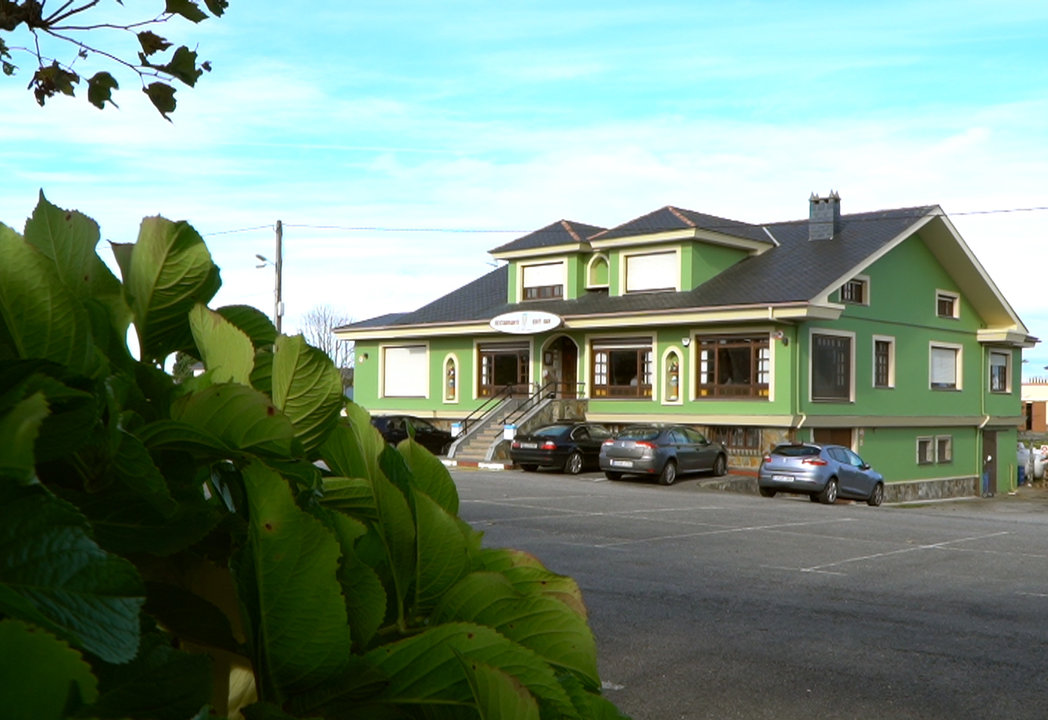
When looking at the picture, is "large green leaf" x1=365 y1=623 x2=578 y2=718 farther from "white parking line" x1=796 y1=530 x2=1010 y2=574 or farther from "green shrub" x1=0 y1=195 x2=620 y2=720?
"white parking line" x1=796 y1=530 x2=1010 y2=574

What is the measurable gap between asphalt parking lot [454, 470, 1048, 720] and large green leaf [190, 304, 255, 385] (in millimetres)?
6679

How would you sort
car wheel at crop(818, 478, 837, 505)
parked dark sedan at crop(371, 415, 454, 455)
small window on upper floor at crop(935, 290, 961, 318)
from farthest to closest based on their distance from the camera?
small window on upper floor at crop(935, 290, 961, 318) → parked dark sedan at crop(371, 415, 454, 455) → car wheel at crop(818, 478, 837, 505)

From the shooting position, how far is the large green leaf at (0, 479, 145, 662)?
2.21 feet

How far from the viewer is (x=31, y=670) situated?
610 millimetres

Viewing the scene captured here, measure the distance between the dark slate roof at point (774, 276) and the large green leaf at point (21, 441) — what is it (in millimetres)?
29921

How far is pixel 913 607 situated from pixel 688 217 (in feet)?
81.5

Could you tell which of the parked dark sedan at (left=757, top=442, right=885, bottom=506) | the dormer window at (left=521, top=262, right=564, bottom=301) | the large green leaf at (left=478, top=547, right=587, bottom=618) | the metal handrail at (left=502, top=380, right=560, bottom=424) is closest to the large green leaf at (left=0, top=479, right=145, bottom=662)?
the large green leaf at (left=478, top=547, right=587, bottom=618)

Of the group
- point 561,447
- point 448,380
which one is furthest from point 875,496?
point 448,380

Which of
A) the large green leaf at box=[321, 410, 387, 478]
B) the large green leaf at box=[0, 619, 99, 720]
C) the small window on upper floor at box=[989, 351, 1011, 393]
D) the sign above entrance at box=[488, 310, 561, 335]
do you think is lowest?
the large green leaf at box=[0, 619, 99, 720]

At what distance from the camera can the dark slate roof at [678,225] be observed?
3441cm

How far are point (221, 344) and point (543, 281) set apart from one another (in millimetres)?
37167

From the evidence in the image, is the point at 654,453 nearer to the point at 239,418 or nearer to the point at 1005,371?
the point at 1005,371

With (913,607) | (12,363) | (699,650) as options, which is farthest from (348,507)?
(913,607)

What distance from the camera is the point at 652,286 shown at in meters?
35.2
